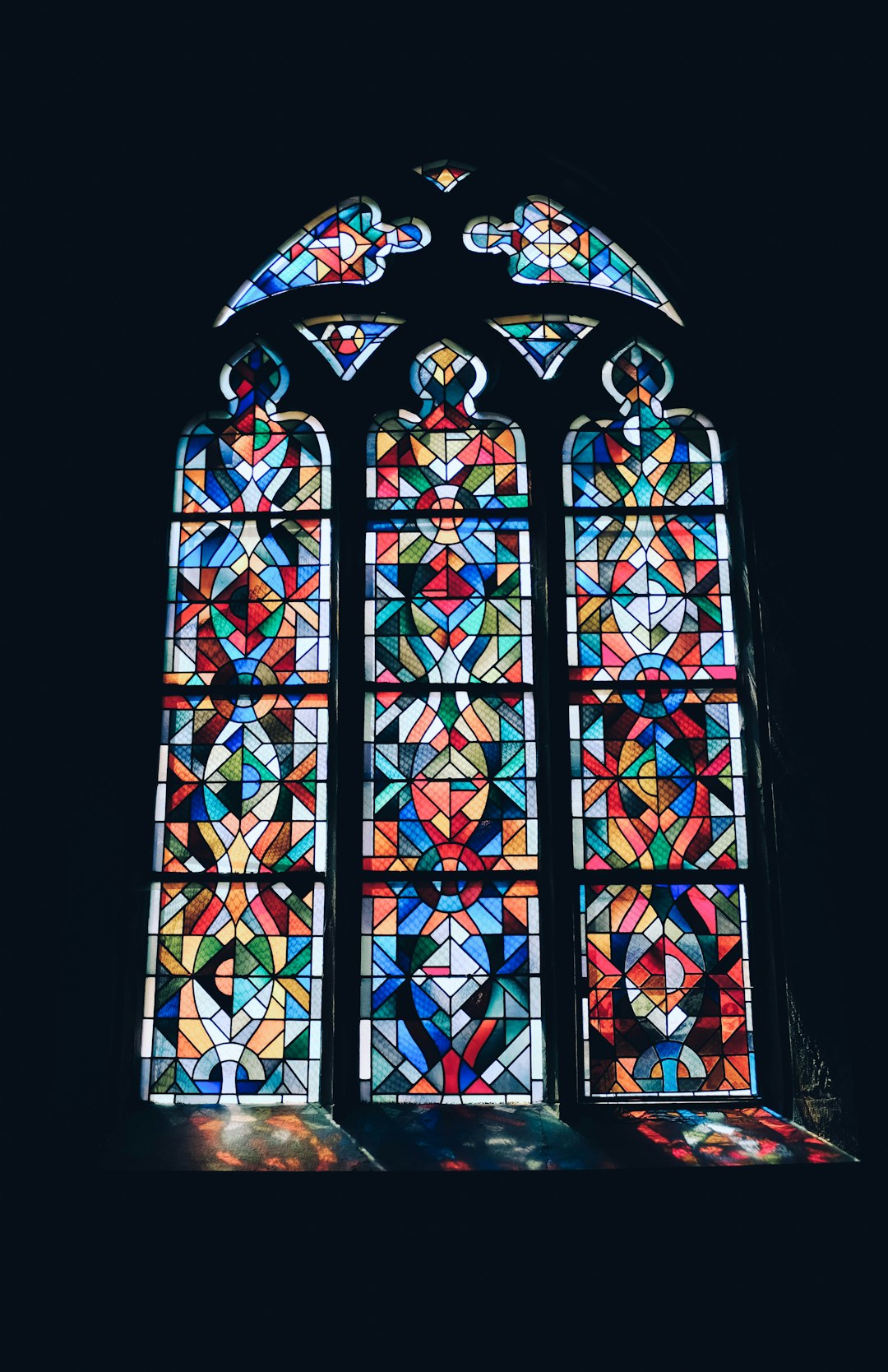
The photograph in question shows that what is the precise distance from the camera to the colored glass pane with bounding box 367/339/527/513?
4660mm

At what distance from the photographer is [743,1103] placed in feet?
13.2

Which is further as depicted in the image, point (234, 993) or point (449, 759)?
point (449, 759)

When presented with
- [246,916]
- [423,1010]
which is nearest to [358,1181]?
[423,1010]

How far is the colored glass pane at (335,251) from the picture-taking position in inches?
195

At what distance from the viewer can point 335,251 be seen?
5.04 metres

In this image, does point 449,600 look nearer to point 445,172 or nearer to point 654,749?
point 654,749

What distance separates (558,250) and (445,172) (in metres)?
0.52

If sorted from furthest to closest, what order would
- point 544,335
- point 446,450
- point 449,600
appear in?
point 544,335, point 446,450, point 449,600

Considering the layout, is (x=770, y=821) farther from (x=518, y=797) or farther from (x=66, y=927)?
(x=66, y=927)

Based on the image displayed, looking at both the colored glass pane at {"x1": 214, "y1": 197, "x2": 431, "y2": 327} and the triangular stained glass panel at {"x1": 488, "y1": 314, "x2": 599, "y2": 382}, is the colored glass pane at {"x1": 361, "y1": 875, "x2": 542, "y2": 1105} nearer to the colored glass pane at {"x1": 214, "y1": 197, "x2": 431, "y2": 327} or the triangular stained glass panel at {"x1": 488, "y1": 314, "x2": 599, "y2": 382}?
the triangular stained glass panel at {"x1": 488, "y1": 314, "x2": 599, "y2": 382}

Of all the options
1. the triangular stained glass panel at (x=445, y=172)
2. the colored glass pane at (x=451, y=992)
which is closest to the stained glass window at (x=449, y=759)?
the colored glass pane at (x=451, y=992)

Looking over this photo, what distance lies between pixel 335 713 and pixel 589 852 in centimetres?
87

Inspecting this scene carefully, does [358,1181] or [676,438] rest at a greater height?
[676,438]

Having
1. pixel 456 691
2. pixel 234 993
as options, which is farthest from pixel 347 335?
pixel 234 993
